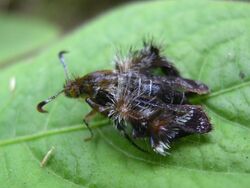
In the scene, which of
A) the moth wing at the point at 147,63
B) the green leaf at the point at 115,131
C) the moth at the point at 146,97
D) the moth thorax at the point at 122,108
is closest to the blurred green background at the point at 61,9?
the green leaf at the point at 115,131

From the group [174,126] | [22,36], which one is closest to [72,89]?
[174,126]

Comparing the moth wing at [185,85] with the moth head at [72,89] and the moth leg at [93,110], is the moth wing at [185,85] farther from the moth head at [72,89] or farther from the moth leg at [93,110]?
the moth head at [72,89]

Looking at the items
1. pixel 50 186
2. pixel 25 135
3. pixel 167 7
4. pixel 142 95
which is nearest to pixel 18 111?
Answer: pixel 25 135

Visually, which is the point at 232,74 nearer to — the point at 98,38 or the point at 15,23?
the point at 98,38

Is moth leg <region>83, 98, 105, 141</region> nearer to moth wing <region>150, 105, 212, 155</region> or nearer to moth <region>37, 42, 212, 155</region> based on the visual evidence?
moth <region>37, 42, 212, 155</region>

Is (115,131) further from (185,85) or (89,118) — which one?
(185,85)

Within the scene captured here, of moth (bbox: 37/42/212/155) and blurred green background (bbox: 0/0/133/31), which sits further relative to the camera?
blurred green background (bbox: 0/0/133/31)

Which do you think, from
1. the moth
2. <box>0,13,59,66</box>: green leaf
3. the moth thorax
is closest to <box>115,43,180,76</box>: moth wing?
the moth
